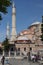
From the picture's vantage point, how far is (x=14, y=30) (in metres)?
58.6

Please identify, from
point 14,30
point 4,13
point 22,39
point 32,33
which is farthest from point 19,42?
point 4,13

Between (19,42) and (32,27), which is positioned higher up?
(32,27)

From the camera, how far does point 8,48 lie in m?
52.7

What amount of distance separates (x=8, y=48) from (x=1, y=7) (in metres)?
39.5

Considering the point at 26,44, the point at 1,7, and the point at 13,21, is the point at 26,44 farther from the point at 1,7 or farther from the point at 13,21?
the point at 1,7

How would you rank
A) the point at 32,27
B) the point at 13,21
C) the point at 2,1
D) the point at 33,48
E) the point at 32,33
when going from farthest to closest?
the point at 32,27
the point at 32,33
the point at 13,21
the point at 33,48
the point at 2,1

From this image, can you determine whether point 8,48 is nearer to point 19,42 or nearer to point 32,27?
point 19,42

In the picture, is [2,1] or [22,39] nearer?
[2,1]

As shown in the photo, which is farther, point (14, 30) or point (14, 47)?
point (14, 30)

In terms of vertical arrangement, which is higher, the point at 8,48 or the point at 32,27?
the point at 32,27

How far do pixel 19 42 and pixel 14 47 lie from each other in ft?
5.35

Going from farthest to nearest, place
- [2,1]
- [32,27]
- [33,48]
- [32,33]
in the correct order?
[32,27], [32,33], [33,48], [2,1]

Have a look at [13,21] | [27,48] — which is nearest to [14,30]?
[13,21]

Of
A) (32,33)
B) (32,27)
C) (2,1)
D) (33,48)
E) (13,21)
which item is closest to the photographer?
(2,1)
